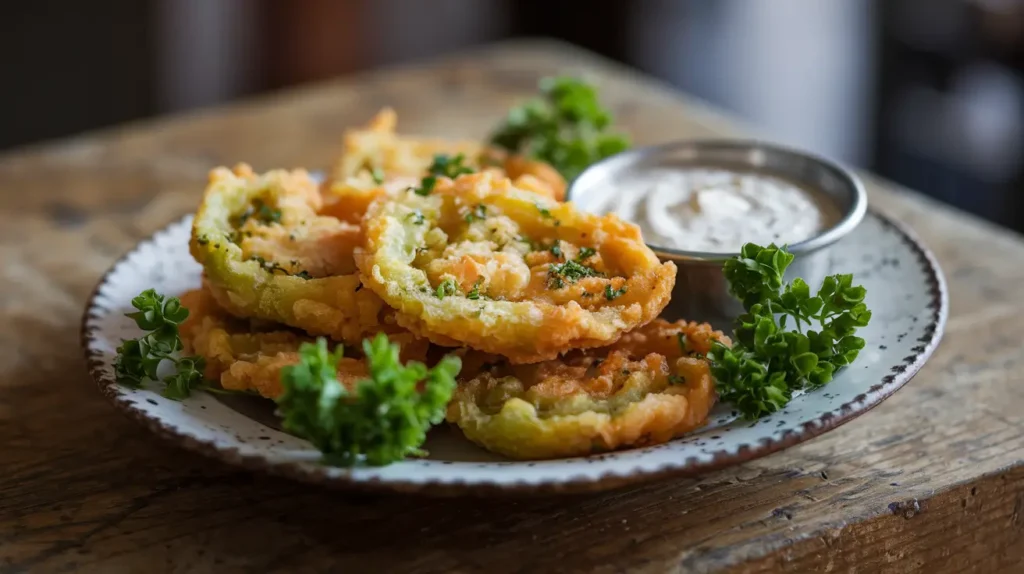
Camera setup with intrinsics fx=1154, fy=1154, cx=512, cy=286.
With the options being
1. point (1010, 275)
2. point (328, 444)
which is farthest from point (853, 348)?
point (1010, 275)

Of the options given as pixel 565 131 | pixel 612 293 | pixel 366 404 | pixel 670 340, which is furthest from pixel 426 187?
pixel 565 131

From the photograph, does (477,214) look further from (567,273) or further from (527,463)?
(527,463)

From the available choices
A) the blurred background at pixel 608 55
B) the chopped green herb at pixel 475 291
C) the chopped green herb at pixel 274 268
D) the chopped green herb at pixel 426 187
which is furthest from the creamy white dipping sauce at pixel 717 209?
the blurred background at pixel 608 55

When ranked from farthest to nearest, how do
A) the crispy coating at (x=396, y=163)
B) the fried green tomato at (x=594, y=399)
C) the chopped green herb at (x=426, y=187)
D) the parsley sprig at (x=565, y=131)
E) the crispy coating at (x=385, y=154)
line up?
the parsley sprig at (x=565, y=131) < the crispy coating at (x=385, y=154) < the crispy coating at (x=396, y=163) < the chopped green herb at (x=426, y=187) < the fried green tomato at (x=594, y=399)

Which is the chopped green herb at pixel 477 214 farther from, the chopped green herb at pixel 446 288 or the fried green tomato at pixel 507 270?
the chopped green herb at pixel 446 288

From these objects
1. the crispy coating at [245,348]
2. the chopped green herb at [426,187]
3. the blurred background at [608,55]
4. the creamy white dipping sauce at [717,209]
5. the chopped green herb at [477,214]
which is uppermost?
the chopped green herb at [426,187]

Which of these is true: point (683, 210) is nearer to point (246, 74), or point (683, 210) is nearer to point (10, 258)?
point (10, 258)

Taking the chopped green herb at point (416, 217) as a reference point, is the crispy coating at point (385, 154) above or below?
below
